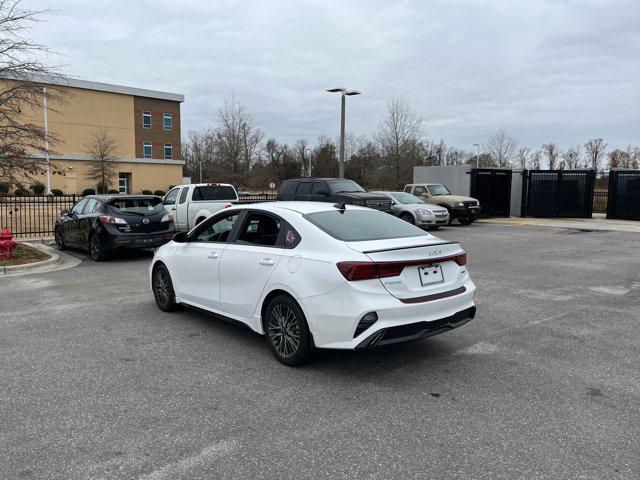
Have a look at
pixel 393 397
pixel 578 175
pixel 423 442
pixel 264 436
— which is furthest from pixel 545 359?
pixel 578 175

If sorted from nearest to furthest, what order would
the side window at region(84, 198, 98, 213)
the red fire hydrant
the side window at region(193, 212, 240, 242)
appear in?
the side window at region(193, 212, 240, 242)
the red fire hydrant
the side window at region(84, 198, 98, 213)

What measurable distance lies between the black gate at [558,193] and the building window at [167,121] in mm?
47914

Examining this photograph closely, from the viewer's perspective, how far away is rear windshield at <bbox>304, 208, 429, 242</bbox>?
484 cm

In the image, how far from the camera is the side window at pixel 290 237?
4844 mm

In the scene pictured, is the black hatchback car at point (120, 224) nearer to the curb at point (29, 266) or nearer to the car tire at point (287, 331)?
the curb at point (29, 266)

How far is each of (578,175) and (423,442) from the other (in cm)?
2566

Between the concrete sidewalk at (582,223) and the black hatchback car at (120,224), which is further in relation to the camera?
the concrete sidewalk at (582,223)

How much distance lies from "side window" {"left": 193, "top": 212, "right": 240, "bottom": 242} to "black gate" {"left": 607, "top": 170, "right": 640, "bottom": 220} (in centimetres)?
2403

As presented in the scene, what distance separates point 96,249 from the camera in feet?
38.9

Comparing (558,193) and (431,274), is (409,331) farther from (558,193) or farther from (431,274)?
(558,193)

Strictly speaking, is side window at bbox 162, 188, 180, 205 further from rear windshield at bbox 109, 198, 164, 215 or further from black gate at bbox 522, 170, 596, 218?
black gate at bbox 522, 170, 596, 218

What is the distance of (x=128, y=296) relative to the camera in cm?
794

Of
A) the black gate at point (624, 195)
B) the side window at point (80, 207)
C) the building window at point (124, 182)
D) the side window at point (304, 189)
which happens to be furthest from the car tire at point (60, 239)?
the building window at point (124, 182)

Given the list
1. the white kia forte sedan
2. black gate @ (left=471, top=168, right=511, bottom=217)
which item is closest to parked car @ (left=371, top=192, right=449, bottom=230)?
black gate @ (left=471, top=168, right=511, bottom=217)
